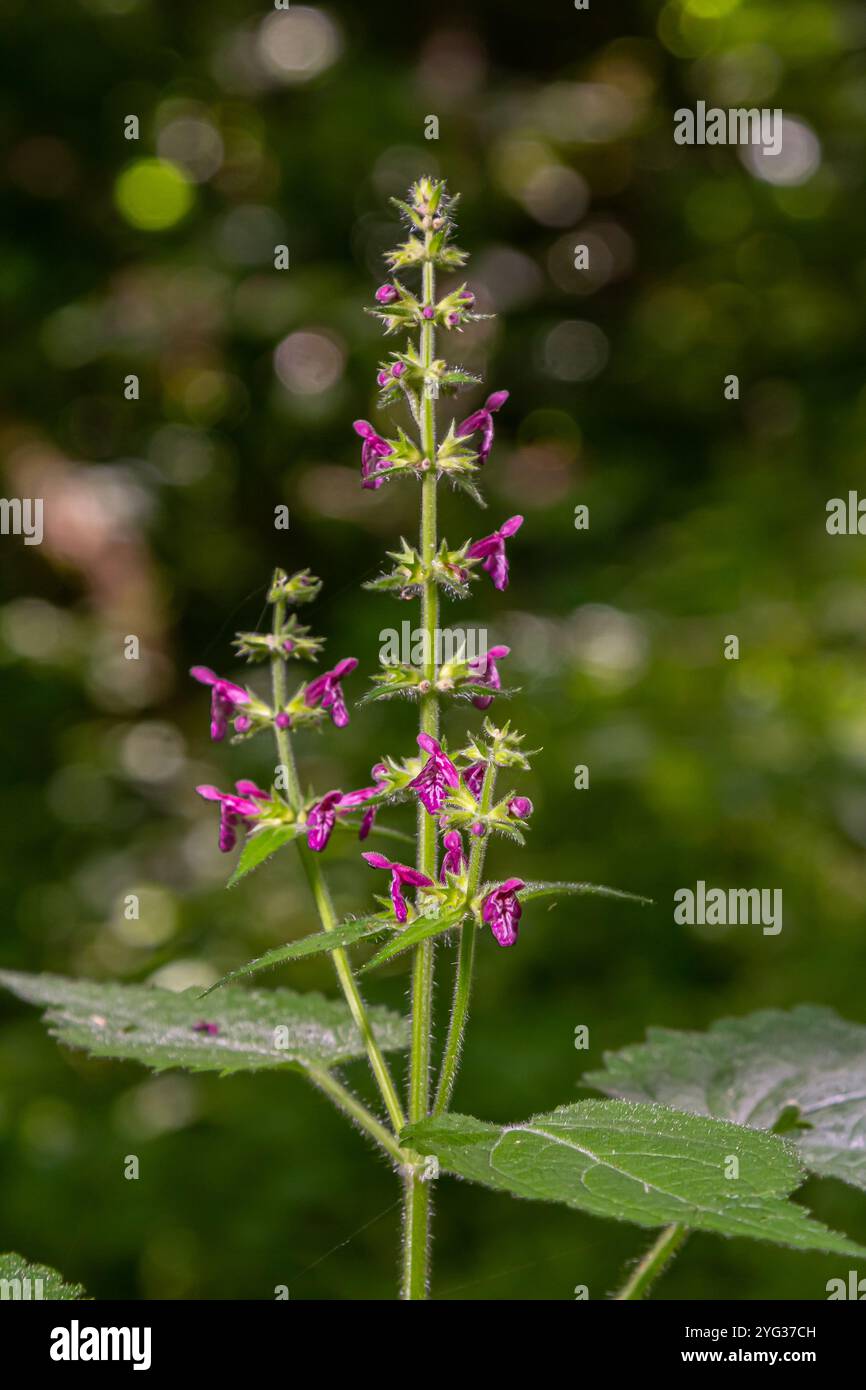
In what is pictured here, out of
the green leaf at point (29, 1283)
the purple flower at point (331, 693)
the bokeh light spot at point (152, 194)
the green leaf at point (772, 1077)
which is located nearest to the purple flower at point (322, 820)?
the purple flower at point (331, 693)

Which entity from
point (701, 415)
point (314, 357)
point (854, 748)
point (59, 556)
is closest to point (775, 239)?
point (701, 415)

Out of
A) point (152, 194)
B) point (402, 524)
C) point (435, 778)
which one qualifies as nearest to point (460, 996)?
point (435, 778)

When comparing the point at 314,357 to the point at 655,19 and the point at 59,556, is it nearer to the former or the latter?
the point at 59,556

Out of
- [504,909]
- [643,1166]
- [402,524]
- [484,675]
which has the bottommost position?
[643,1166]

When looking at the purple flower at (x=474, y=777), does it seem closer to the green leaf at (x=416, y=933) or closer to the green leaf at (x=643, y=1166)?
the green leaf at (x=416, y=933)

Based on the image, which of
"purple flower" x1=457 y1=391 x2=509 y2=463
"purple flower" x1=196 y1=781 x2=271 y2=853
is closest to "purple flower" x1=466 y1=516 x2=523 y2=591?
"purple flower" x1=457 y1=391 x2=509 y2=463

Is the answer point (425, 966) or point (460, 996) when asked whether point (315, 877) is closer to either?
point (425, 966)
